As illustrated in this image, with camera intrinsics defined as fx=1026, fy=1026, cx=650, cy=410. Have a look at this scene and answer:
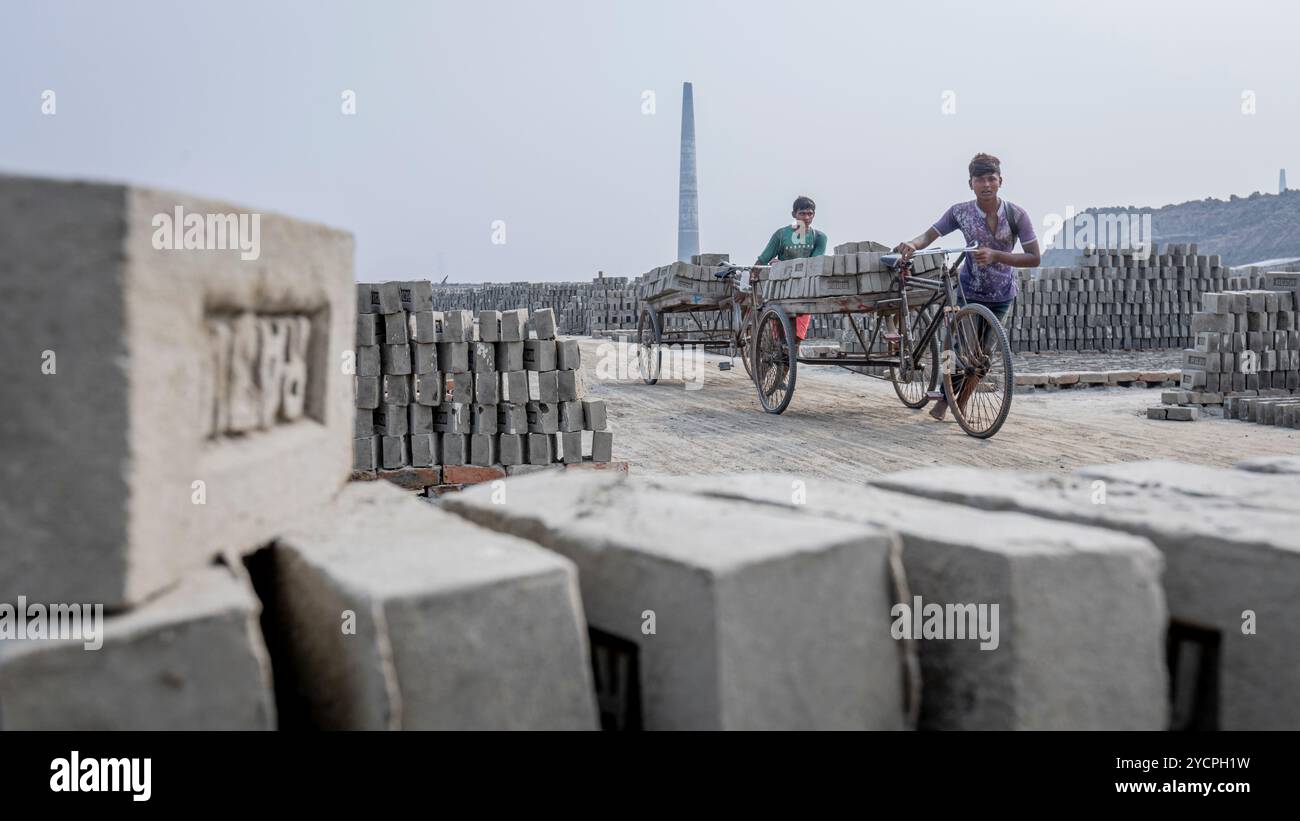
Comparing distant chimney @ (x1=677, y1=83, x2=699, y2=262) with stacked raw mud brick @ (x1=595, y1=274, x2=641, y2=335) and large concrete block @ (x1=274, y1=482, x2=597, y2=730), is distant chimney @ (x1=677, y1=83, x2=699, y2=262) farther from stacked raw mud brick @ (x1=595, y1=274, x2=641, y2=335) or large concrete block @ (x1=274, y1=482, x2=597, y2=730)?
large concrete block @ (x1=274, y1=482, x2=597, y2=730)

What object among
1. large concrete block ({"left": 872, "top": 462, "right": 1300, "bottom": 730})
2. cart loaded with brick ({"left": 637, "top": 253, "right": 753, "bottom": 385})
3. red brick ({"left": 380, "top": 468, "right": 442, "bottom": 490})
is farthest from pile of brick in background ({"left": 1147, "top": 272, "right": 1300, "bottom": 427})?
large concrete block ({"left": 872, "top": 462, "right": 1300, "bottom": 730})

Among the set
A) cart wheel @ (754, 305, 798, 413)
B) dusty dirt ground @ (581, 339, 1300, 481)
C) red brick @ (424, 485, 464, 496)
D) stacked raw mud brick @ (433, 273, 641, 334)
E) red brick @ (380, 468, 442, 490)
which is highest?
stacked raw mud brick @ (433, 273, 641, 334)

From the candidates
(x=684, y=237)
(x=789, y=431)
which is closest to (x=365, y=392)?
(x=789, y=431)

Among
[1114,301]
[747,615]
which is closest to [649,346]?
[747,615]

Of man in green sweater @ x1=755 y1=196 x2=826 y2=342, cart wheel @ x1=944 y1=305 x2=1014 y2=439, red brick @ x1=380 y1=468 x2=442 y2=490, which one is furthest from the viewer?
man in green sweater @ x1=755 y1=196 x2=826 y2=342

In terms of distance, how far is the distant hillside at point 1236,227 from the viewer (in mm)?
55219

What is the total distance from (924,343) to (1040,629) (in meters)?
7.13

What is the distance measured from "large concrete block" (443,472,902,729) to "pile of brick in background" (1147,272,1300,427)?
1067 cm

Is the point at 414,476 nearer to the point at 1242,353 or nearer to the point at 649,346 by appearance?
the point at 649,346

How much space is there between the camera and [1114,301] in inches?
975

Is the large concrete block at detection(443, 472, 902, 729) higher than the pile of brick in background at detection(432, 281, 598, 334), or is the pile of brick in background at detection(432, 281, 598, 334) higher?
the pile of brick in background at detection(432, 281, 598, 334)

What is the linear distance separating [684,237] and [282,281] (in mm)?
79140

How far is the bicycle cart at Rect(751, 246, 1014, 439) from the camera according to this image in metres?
7.87
